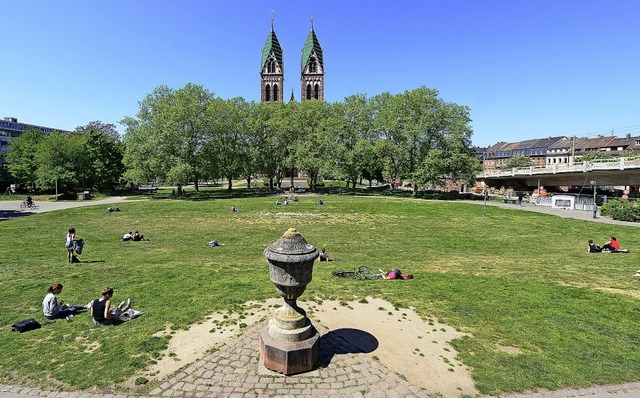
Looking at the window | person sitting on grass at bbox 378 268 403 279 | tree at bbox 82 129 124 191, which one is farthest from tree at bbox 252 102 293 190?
person sitting on grass at bbox 378 268 403 279

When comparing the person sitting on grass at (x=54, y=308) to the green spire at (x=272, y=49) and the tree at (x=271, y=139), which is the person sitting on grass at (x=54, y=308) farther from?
the green spire at (x=272, y=49)

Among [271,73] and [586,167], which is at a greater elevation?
[271,73]

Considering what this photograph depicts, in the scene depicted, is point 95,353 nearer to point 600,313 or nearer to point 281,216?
point 600,313

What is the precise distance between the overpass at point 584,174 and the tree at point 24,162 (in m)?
78.4

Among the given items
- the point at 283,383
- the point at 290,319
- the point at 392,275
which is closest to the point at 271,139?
the point at 392,275

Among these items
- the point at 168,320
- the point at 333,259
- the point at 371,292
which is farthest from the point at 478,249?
the point at 168,320

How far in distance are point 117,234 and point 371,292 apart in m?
19.3

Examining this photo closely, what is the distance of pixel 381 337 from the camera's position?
8469mm

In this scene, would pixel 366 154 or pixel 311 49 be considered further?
pixel 311 49

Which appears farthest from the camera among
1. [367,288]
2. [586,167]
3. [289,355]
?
[586,167]

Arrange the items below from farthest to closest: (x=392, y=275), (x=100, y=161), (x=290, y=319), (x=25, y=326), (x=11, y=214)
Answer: (x=100, y=161) → (x=11, y=214) → (x=392, y=275) → (x=25, y=326) → (x=290, y=319)

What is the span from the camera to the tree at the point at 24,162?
53469 mm

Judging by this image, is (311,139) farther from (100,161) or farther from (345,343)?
(345,343)

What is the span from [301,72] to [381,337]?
3864 inches
